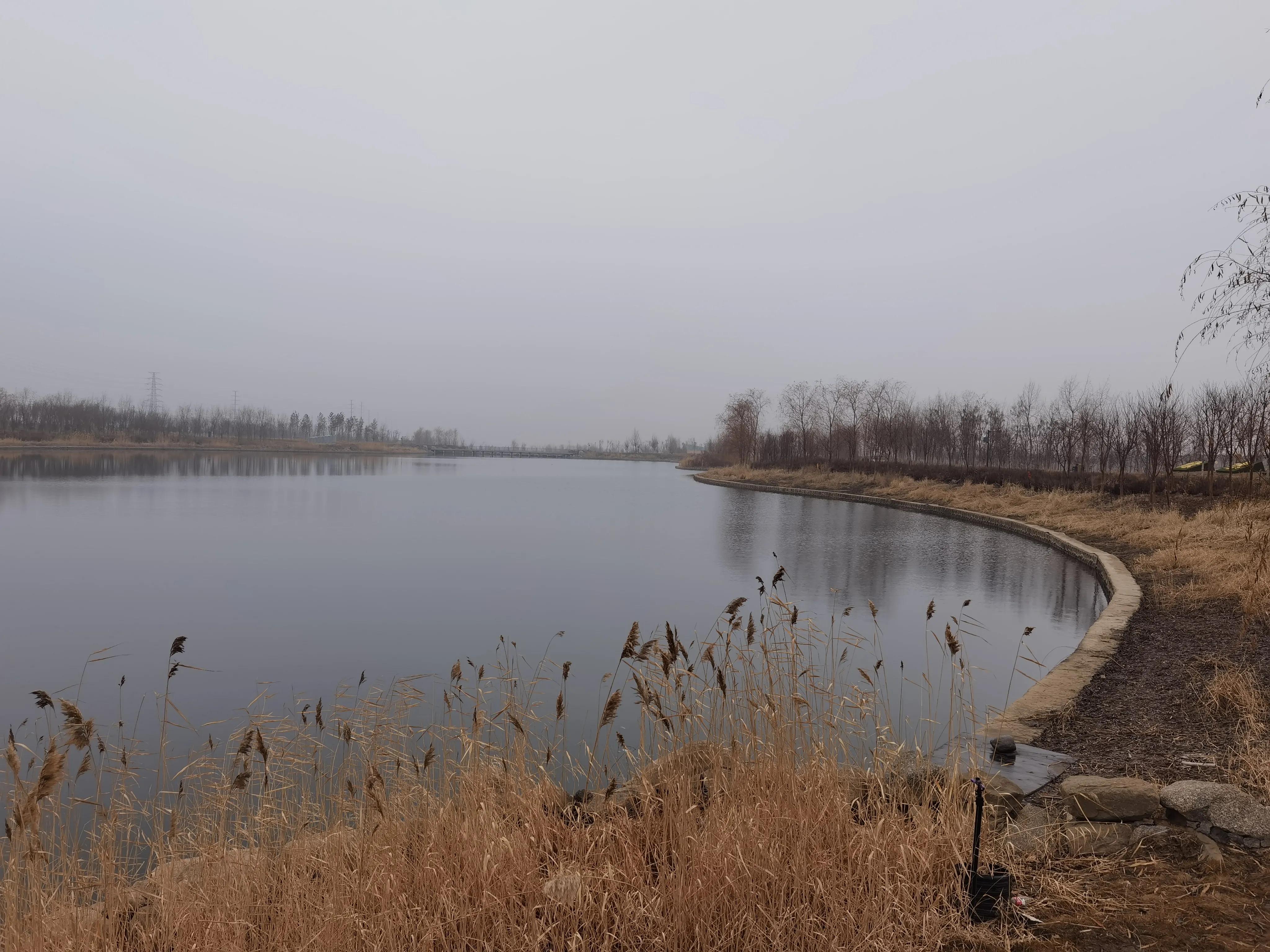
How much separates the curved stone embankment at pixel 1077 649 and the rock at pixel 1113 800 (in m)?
1.22

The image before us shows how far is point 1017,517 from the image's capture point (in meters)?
20.6

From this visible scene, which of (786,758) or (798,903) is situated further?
(786,758)

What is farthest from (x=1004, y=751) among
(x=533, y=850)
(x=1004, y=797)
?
(x=533, y=850)

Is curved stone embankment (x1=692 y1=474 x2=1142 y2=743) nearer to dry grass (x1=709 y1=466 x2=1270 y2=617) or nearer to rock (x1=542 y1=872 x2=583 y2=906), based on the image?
dry grass (x1=709 y1=466 x2=1270 y2=617)

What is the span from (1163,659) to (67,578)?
603 inches

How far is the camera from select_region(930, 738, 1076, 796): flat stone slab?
3703 millimetres

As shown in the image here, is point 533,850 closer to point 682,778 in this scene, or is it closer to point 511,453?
point 682,778

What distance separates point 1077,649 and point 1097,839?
14.6 ft

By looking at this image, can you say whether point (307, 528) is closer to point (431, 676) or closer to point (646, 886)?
point (431, 676)

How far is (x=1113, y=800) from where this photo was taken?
10.9 ft

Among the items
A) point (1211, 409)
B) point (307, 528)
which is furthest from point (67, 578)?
point (1211, 409)

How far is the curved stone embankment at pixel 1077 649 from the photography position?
16.4 feet

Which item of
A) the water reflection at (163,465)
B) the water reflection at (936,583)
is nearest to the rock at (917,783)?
the water reflection at (936,583)

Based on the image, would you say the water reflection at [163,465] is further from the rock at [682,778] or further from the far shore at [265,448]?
the rock at [682,778]
